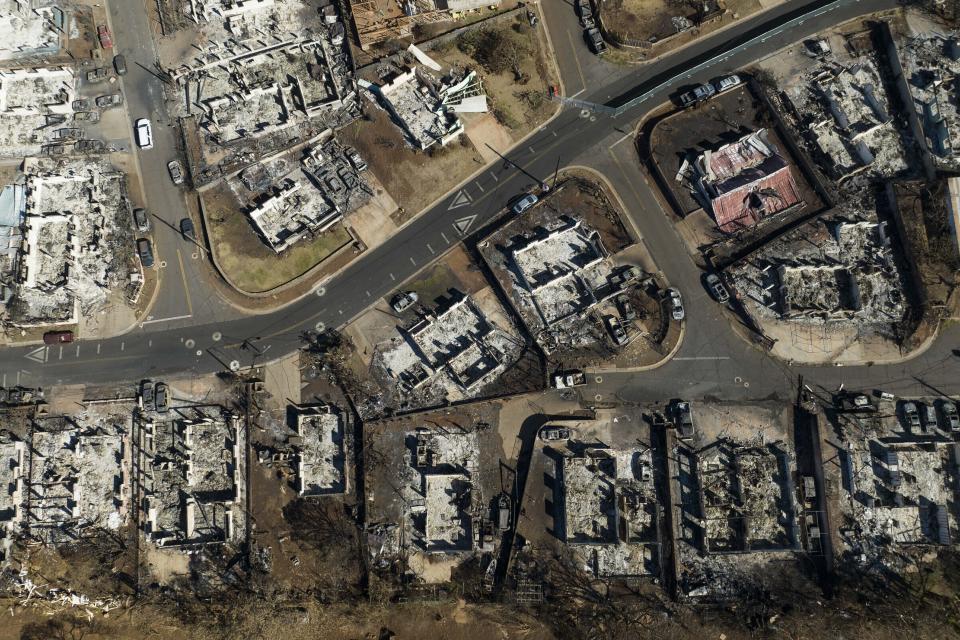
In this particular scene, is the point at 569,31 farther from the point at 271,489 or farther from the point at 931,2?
the point at 271,489

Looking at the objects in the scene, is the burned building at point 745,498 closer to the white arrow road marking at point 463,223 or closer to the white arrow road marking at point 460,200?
the white arrow road marking at point 463,223

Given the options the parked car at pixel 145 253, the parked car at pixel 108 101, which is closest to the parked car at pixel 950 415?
the parked car at pixel 145 253

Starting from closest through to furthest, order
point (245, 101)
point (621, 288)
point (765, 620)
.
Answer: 1. point (765, 620)
2. point (621, 288)
3. point (245, 101)

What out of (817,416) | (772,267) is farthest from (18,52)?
(817,416)

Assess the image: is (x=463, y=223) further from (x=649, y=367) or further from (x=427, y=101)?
(x=649, y=367)

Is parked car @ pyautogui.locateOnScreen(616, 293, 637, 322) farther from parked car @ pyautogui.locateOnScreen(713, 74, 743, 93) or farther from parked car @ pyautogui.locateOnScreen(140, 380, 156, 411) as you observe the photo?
parked car @ pyautogui.locateOnScreen(140, 380, 156, 411)

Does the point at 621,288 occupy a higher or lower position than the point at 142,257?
lower

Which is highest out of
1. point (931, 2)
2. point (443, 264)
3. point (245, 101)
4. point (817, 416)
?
point (931, 2)
